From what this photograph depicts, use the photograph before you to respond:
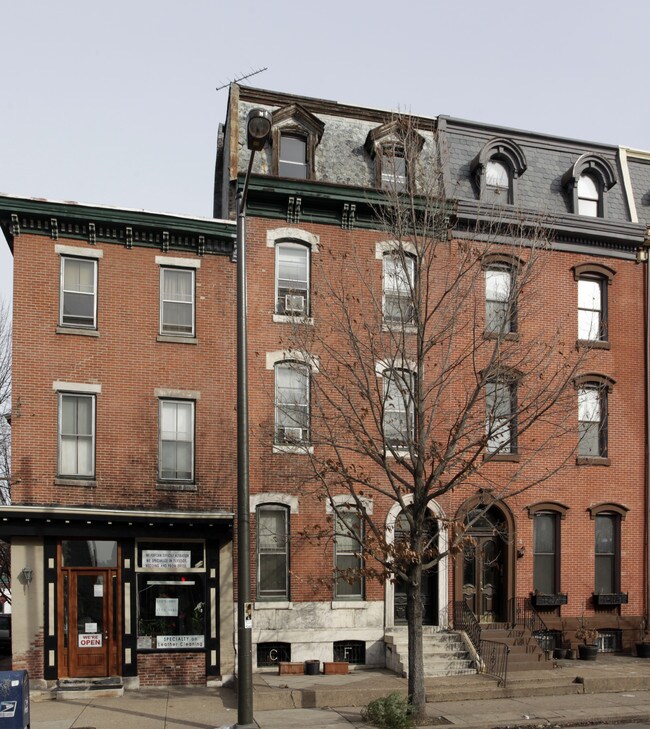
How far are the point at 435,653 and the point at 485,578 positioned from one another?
3.01 metres

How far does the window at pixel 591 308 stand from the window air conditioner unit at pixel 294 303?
24.7ft

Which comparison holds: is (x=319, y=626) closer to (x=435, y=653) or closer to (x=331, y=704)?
(x=435, y=653)

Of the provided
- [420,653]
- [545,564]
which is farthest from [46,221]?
[545,564]

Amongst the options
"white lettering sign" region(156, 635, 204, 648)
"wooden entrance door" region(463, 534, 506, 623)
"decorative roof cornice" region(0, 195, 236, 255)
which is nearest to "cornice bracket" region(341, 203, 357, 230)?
"decorative roof cornice" region(0, 195, 236, 255)

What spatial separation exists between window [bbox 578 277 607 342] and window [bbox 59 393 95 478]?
12.4 metres

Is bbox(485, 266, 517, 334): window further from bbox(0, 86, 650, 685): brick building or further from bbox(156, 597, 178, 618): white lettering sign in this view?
bbox(156, 597, 178, 618): white lettering sign

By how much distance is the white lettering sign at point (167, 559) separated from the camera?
17984mm

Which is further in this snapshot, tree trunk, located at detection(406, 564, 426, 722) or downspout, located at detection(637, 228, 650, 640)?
downspout, located at detection(637, 228, 650, 640)

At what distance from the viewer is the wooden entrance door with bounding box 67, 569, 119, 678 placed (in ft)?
57.0

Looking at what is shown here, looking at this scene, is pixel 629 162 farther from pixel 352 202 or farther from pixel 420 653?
pixel 420 653

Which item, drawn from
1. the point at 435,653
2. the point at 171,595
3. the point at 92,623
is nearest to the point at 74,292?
the point at 171,595

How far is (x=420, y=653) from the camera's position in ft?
46.9

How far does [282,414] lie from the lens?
62.1 ft

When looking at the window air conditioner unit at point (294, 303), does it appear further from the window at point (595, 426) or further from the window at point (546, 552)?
the window at point (546, 552)
